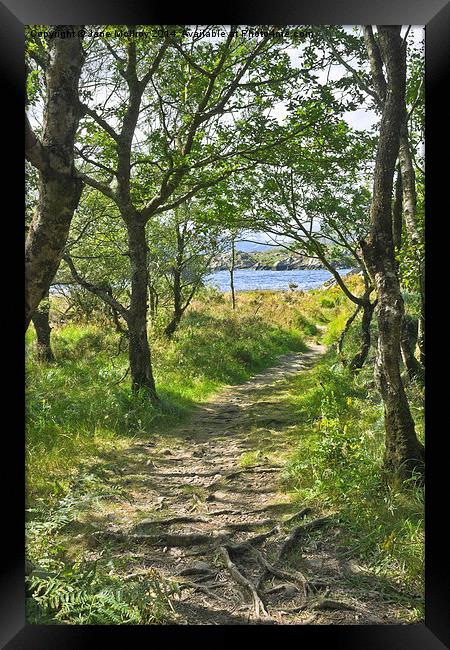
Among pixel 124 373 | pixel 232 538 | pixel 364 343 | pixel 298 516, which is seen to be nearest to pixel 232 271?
pixel 124 373

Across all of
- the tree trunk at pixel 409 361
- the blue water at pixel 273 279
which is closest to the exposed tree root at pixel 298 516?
the tree trunk at pixel 409 361

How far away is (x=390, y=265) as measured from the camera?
494 centimetres

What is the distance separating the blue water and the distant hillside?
95 millimetres

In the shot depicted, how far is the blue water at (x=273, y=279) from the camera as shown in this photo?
6.84 meters

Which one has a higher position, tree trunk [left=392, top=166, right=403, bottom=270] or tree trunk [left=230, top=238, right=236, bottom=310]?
tree trunk [left=392, top=166, right=403, bottom=270]

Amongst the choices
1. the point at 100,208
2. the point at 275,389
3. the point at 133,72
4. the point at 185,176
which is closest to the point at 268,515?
the point at 275,389

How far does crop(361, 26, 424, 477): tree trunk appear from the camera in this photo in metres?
4.92

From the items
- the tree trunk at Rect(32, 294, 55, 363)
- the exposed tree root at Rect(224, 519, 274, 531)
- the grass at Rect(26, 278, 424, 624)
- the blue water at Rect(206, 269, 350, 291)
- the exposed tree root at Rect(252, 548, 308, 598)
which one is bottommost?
the exposed tree root at Rect(252, 548, 308, 598)

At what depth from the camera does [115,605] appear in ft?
12.1

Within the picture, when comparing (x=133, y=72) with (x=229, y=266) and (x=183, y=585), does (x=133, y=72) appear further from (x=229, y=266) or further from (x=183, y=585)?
(x=183, y=585)

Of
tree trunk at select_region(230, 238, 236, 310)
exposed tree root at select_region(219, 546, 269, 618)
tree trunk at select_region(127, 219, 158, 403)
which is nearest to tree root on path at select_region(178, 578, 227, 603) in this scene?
exposed tree root at select_region(219, 546, 269, 618)

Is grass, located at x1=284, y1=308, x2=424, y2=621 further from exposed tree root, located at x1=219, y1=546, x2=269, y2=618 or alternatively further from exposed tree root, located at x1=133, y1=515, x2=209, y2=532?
exposed tree root, located at x1=133, y1=515, x2=209, y2=532
